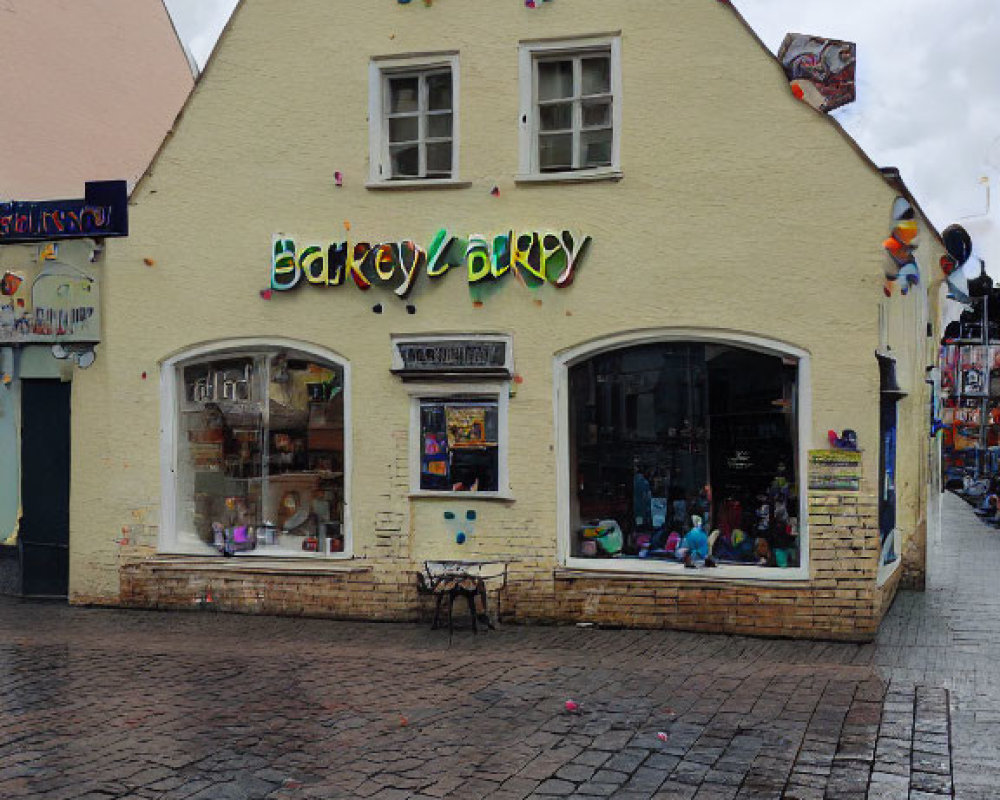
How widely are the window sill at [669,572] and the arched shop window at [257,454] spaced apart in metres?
2.41

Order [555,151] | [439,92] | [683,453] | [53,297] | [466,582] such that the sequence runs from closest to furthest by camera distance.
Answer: [683,453] < [466,582] < [555,151] < [439,92] < [53,297]

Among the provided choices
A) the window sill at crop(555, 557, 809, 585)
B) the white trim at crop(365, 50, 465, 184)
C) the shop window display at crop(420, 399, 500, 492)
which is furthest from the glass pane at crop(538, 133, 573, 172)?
the window sill at crop(555, 557, 809, 585)

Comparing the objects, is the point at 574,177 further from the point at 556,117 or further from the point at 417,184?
the point at 417,184

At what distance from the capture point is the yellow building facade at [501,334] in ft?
36.2

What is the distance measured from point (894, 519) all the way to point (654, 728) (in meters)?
6.42

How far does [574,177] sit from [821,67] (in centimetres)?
264

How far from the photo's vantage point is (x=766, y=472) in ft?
37.0

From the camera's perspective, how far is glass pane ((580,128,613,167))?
11711mm

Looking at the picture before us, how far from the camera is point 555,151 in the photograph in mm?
11891

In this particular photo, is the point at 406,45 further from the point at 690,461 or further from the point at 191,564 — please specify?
the point at 191,564

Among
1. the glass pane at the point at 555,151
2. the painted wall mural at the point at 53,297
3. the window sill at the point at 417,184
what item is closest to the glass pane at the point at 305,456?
the window sill at the point at 417,184

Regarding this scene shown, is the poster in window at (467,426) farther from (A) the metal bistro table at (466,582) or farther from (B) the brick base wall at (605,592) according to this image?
(B) the brick base wall at (605,592)

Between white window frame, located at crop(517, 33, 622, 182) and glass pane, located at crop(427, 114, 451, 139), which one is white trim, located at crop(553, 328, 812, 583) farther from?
glass pane, located at crop(427, 114, 451, 139)

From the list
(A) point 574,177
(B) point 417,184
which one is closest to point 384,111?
(B) point 417,184
